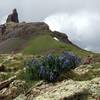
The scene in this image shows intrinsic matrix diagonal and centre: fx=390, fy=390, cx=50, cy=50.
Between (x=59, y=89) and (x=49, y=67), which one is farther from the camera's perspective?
(x=49, y=67)

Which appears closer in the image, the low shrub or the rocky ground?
the rocky ground

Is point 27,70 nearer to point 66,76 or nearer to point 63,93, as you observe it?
point 66,76

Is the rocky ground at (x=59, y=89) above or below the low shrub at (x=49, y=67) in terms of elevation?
below

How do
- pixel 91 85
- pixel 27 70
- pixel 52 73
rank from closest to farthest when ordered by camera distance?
pixel 91 85
pixel 52 73
pixel 27 70

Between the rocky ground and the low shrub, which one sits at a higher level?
the low shrub

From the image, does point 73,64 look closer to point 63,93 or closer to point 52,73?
point 52,73

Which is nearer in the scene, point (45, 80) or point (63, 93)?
point (63, 93)

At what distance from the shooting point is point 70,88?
20.1 m

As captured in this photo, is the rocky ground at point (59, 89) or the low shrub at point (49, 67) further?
the low shrub at point (49, 67)

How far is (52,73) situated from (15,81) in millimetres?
2267

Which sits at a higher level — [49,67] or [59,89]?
[49,67]

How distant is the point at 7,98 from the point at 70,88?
4.08 m

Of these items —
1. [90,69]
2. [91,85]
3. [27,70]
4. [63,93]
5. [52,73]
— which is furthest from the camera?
[90,69]

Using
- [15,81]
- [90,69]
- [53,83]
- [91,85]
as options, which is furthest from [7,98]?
[90,69]
